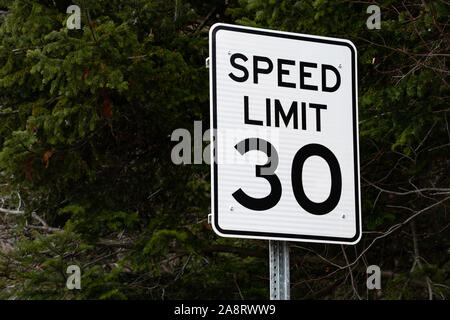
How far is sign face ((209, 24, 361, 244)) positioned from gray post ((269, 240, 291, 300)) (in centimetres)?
5

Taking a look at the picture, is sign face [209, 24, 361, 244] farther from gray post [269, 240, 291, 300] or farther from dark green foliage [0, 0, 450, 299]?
dark green foliage [0, 0, 450, 299]

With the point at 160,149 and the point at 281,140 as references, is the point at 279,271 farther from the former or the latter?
the point at 160,149

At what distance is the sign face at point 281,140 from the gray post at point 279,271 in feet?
0.18

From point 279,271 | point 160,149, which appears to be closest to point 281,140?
point 279,271

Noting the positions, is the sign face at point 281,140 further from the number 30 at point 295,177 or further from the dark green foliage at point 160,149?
the dark green foliage at point 160,149

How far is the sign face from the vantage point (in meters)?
2.70

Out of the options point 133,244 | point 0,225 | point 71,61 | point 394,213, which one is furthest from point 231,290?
point 71,61

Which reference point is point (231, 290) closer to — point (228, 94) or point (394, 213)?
point (394, 213)

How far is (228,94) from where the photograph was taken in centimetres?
275

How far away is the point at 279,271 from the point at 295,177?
32cm

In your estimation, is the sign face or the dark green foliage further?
the dark green foliage

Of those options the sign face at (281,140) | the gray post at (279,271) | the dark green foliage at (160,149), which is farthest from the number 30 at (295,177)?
the dark green foliage at (160,149)

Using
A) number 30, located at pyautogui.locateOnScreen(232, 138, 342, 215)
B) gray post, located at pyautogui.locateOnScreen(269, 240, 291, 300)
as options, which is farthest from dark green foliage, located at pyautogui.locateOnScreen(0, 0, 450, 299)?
gray post, located at pyautogui.locateOnScreen(269, 240, 291, 300)
